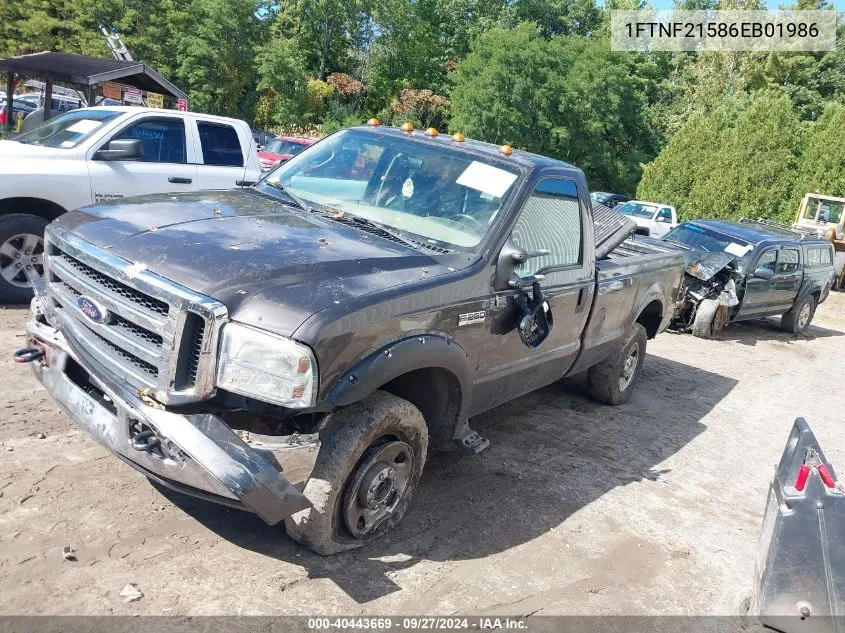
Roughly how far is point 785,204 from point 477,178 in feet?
77.0

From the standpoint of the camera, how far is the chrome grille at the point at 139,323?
2893mm

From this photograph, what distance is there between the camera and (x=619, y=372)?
6395 mm

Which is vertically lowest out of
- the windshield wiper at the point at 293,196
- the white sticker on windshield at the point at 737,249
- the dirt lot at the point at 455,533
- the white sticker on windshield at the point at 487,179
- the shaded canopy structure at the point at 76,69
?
the dirt lot at the point at 455,533

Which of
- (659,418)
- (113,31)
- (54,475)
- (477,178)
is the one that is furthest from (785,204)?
(113,31)

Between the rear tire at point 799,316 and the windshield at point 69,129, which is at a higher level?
the windshield at point 69,129

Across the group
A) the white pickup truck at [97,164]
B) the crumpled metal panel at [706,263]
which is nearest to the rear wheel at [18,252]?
the white pickup truck at [97,164]

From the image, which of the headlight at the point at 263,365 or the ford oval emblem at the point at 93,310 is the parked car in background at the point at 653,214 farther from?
the headlight at the point at 263,365

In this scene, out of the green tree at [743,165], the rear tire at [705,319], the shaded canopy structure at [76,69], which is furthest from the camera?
the green tree at [743,165]

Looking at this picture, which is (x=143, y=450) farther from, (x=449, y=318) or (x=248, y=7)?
(x=248, y=7)

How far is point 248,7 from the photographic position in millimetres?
33500

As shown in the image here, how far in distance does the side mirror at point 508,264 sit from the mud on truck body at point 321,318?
0.01 m

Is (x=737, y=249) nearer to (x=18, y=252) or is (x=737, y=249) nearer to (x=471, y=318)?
(x=471, y=318)

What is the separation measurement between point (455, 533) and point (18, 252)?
505 cm

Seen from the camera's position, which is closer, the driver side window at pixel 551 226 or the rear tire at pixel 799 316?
the driver side window at pixel 551 226
